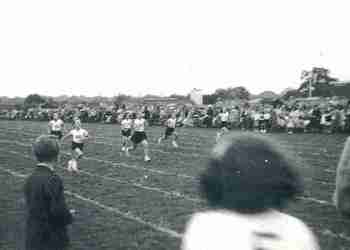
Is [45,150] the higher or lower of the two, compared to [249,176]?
lower

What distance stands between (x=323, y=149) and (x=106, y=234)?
44.9 feet

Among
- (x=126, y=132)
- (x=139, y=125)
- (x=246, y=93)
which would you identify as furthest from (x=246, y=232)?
(x=246, y=93)

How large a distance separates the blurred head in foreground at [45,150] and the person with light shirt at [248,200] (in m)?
2.56

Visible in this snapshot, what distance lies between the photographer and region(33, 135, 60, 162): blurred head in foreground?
444 cm

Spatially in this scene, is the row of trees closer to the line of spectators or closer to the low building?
the low building

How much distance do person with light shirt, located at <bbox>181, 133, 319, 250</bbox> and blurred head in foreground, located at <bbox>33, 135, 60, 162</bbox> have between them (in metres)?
2.56

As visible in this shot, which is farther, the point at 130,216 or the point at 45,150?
the point at 130,216

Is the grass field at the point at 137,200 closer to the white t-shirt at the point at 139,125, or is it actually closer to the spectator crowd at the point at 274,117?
the white t-shirt at the point at 139,125

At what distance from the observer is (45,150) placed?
4441 millimetres

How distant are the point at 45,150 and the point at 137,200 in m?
5.62

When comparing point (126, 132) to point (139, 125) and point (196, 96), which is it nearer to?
point (139, 125)

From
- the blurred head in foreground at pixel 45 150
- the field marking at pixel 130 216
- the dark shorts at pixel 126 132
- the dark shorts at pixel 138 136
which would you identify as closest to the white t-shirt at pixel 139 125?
the dark shorts at pixel 138 136

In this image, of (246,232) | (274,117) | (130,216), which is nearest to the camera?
(246,232)

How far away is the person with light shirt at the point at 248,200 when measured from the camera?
6.56 ft
